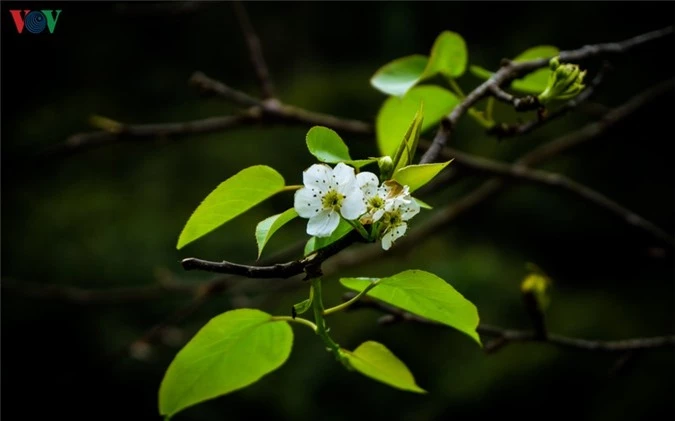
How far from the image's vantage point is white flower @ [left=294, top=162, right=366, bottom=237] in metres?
0.38

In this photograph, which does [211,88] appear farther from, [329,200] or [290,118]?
[329,200]

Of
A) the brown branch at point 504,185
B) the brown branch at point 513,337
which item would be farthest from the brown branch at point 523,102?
the brown branch at point 504,185

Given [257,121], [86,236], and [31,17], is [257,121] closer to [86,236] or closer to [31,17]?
[31,17]

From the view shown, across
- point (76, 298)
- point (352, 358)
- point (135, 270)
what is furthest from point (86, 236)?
point (352, 358)

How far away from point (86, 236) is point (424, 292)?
1.73 m

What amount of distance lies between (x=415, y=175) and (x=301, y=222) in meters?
1.42

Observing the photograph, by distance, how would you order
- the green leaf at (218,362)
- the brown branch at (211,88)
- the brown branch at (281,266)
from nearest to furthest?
the brown branch at (281,266)
the green leaf at (218,362)
the brown branch at (211,88)

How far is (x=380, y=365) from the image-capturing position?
0.49 m

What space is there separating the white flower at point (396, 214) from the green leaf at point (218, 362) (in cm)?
11

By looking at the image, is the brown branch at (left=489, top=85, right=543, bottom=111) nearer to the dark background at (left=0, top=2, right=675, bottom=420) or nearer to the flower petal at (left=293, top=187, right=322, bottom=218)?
the flower petal at (left=293, top=187, right=322, bottom=218)

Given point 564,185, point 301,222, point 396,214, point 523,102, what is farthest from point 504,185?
point 301,222

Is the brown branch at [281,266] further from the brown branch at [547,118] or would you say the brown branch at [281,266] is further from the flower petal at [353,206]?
the brown branch at [547,118]

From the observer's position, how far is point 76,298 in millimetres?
1242

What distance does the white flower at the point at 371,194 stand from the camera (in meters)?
0.40
